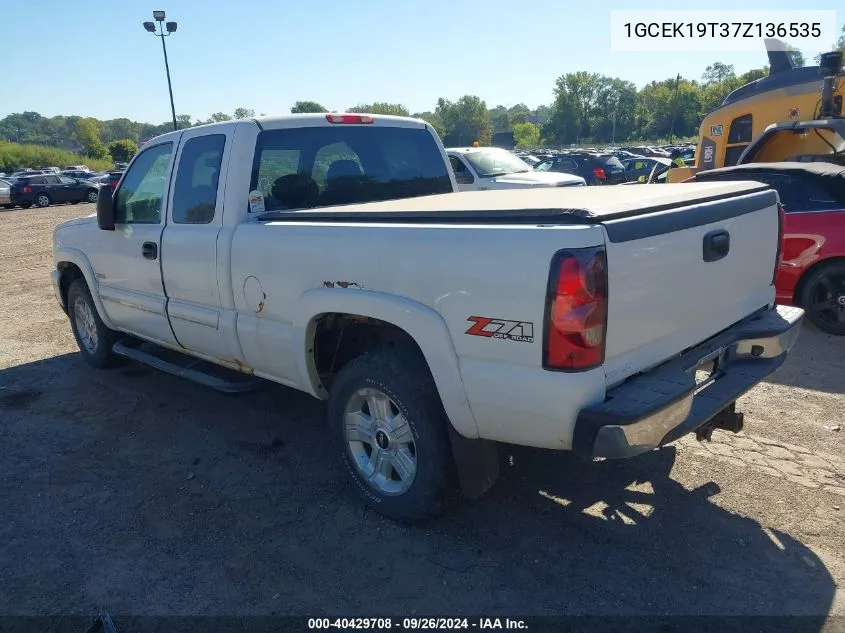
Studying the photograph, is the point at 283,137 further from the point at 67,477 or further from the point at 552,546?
the point at 552,546

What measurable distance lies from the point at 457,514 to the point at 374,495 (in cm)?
45

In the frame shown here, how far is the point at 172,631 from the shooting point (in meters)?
2.67

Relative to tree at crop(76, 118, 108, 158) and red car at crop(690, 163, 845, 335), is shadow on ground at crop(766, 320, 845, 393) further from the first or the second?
tree at crop(76, 118, 108, 158)

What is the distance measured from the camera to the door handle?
14.8 feet

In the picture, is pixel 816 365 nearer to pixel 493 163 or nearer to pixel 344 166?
pixel 344 166

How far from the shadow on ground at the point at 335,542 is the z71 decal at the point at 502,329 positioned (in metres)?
0.96

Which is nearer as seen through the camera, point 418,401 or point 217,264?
point 418,401

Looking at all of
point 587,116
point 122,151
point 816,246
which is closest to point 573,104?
point 587,116

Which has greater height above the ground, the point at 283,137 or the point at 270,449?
the point at 283,137

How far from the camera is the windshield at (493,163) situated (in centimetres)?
1206

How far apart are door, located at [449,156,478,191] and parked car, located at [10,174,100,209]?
22.2m

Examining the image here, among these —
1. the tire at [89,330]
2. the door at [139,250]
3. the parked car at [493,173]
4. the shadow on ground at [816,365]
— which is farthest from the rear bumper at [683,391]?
the parked car at [493,173]

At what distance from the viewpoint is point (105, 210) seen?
4824mm

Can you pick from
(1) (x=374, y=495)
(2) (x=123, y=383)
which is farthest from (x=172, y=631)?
(2) (x=123, y=383)
